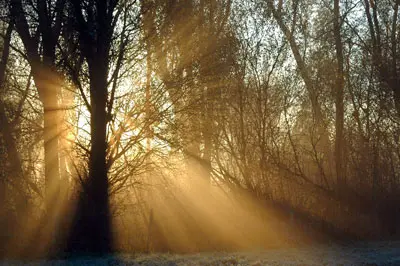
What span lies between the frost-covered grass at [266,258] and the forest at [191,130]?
962mm

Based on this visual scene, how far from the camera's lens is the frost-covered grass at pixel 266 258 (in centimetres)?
1253

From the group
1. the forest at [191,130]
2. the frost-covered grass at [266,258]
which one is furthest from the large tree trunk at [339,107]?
the frost-covered grass at [266,258]

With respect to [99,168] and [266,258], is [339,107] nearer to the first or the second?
[266,258]

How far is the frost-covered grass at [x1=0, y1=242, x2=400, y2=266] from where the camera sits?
493 inches

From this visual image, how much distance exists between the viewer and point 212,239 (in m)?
15.3

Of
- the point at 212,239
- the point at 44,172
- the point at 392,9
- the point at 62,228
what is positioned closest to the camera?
the point at 62,228

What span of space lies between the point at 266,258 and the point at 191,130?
5075mm

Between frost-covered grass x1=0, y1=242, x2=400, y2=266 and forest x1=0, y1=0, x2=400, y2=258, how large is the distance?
0.96 metres

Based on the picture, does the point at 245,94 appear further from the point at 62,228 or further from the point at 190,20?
the point at 62,228

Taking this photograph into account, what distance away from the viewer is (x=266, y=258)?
13195mm

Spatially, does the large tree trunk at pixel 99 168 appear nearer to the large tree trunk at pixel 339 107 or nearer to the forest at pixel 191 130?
the forest at pixel 191 130

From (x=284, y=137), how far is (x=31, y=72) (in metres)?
9.16

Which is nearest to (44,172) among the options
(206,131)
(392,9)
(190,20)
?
(206,131)

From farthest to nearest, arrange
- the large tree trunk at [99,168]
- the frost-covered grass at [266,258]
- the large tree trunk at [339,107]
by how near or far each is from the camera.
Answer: the large tree trunk at [339,107] → the large tree trunk at [99,168] → the frost-covered grass at [266,258]
